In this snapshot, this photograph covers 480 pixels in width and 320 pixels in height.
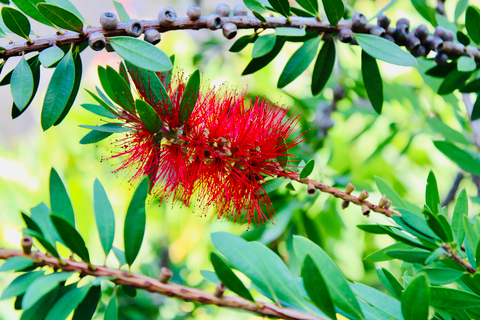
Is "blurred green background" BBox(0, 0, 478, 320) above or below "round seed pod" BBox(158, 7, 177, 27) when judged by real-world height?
below

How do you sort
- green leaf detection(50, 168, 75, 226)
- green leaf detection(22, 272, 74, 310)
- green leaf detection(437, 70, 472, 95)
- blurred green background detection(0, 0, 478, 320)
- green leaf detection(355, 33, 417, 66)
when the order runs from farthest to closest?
blurred green background detection(0, 0, 478, 320), green leaf detection(437, 70, 472, 95), green leaf detection(355, 33, 417, 66), green leaf detection(50, 168, 75, 226), green leaf detection(22, 272, 74, 310)

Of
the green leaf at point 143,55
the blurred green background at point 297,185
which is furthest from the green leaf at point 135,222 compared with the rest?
the blurred green background at point 297,185

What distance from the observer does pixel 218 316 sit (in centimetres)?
112

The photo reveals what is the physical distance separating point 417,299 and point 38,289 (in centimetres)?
27

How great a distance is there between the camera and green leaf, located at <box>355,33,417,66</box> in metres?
0.48

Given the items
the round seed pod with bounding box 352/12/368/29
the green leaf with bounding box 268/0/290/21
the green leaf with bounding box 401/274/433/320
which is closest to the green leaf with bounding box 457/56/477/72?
the round seed pod with bounding box 352/12/368/29

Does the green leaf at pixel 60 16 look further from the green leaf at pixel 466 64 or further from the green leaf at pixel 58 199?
the green leaf at pixel 466 64

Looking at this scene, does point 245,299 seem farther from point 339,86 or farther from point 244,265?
point 339,86

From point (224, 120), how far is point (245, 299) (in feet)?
0.87

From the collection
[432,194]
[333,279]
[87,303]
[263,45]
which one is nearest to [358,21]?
[263,45]

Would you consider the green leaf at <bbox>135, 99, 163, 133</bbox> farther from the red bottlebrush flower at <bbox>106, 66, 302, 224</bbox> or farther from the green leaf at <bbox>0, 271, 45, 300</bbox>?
the green leaf at <bbox>0, 271, 45, 300</bbox>

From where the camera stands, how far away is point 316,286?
31cm

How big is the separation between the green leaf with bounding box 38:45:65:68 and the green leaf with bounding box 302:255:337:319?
0.31 metres

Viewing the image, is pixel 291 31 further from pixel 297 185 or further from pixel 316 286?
pixel 297 185
